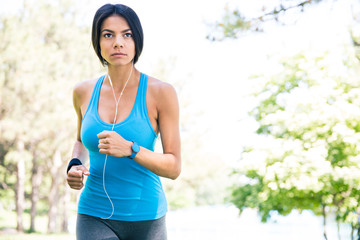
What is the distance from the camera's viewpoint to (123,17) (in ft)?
4.80

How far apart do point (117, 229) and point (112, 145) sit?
314 mm

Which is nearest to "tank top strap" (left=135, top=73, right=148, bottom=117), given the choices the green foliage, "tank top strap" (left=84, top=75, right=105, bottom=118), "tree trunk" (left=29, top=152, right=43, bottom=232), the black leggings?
"tank top strap" (left=84, top=75, right=105, bottom=118)

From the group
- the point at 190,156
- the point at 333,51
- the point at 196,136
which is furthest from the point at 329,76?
the point at 190,156

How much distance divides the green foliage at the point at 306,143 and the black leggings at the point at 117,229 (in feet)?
25.5

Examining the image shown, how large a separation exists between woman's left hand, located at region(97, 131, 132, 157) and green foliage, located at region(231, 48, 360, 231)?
7.96 metres

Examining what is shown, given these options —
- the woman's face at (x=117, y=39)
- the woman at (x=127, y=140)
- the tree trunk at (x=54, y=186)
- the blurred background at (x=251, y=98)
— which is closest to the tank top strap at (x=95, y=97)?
the woman at (x=127, y=140)

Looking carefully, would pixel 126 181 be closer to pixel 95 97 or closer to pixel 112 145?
pixel 112 145

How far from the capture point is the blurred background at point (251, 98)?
17.8ft

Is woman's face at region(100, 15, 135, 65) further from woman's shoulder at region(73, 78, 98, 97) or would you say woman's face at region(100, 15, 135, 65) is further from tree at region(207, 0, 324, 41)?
tree at region(207, 0, 324, 41)

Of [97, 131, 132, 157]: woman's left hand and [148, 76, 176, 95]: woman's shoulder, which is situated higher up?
[148, 76, 176, 95]: woman's shoulder

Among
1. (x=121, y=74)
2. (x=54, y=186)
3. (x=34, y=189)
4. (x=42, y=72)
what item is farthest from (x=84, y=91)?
(x=34, y=189)

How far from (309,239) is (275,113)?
10302 mm

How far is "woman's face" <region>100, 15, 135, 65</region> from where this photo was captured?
4.73 feet

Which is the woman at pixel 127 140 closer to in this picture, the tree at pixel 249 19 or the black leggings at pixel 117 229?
the black leggings at pixel 117 229
